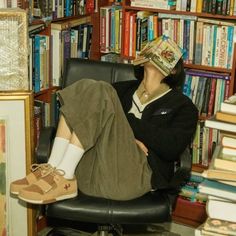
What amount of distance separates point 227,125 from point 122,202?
0.83 meters

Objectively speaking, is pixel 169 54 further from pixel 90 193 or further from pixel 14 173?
pixel 14 173

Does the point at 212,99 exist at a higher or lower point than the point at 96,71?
lower

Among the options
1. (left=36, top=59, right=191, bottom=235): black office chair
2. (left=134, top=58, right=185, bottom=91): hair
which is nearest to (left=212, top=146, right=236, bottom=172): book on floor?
(left=36, top=59, right=191, bottom=235): black office chair

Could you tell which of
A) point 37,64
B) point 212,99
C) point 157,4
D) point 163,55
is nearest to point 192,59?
point 212,99

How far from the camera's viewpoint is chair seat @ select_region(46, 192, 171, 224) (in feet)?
6.84

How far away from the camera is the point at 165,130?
225 centimetres

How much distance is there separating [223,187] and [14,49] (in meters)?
1.20

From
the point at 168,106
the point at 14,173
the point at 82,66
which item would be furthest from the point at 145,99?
the point at 14,173

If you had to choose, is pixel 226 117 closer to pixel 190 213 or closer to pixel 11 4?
pixel 11 4

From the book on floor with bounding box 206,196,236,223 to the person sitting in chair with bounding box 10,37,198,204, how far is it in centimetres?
71

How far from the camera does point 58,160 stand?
2148mm

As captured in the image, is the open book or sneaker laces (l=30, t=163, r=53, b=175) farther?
the open book

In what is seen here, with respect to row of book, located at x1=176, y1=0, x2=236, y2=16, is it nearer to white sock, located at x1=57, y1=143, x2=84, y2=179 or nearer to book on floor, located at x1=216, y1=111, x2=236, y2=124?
white sock, located at x1=57, y1=143, x2=84, y2=179

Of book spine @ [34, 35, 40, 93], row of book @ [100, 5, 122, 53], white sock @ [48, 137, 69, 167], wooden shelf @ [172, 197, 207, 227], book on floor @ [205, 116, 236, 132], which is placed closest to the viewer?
book on floor @ [205, 116, 236, 132]
